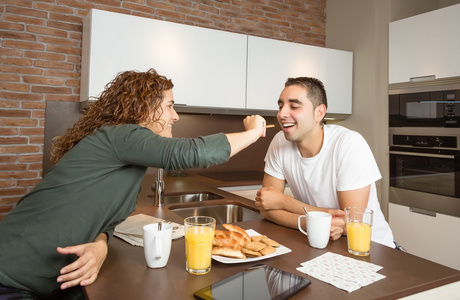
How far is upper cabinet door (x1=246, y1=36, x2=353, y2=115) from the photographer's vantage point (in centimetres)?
308

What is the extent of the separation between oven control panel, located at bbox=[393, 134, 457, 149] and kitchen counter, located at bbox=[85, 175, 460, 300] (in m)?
1.86

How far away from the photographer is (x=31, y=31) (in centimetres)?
262

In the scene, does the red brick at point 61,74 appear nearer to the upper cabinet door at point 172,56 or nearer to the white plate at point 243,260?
the upper cabinet door at point 172,56

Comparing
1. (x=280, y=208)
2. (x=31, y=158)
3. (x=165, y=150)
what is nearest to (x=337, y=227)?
(x=280, y=208)

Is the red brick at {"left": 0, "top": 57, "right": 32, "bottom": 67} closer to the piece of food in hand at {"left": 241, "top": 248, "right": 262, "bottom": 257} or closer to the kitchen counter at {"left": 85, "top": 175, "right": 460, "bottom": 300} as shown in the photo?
the kitchen counter at {"left": 85, "top": 175, "right": 460, "bottom": 300}

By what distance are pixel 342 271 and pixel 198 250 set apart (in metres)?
0.40

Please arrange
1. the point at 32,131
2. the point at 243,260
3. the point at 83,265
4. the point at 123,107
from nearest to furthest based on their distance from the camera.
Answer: the point at 83,265 < the point at 243,260 < the point at 123,107 < the point at 32,131

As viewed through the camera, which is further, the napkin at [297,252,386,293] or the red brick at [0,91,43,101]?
the red brick at [0,91,43,101]

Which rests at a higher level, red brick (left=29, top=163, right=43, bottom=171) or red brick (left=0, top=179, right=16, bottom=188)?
red brick (left=29, top=163, right=43, bottom=171)

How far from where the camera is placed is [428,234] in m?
2.76

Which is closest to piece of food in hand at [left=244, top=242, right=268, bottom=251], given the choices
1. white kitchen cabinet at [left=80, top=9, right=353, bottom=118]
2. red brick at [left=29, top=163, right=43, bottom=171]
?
white kitchen cabinet at [left=80, top=9, right=353, bottom=118]

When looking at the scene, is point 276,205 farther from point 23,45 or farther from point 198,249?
point 23,45

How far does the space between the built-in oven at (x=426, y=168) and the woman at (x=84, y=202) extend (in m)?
2.12

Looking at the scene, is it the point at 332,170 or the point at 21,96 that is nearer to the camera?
the point at 332,170
